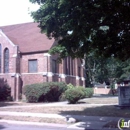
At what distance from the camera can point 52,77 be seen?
30.9m

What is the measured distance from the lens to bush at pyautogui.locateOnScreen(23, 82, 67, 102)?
26.6 m

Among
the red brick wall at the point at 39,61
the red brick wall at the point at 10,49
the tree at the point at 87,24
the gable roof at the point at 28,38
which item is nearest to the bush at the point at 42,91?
the red brick wall at the point at 39,61

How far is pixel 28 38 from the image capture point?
113 ft

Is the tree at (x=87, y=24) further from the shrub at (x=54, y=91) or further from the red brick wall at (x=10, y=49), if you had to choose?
the red brick wall at (x=10, y=49)

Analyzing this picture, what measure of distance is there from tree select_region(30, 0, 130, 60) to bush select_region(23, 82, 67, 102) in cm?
1442

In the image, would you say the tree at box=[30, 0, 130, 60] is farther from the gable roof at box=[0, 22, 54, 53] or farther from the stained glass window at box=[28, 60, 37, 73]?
the stained glass window at box=[28, 60, 37, 73]

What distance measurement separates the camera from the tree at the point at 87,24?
10.1m

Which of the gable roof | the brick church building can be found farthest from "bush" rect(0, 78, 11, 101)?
the gable roof

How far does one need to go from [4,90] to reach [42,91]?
6.55m

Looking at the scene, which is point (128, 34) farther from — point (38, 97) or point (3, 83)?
point (3, 83)

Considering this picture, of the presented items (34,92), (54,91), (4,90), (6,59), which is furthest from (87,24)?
(6,59)

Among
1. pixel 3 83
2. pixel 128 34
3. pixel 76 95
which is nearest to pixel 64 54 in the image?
pixel 128 34

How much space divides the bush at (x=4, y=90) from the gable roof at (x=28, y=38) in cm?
515

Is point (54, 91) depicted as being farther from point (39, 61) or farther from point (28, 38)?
point (28, 38)
